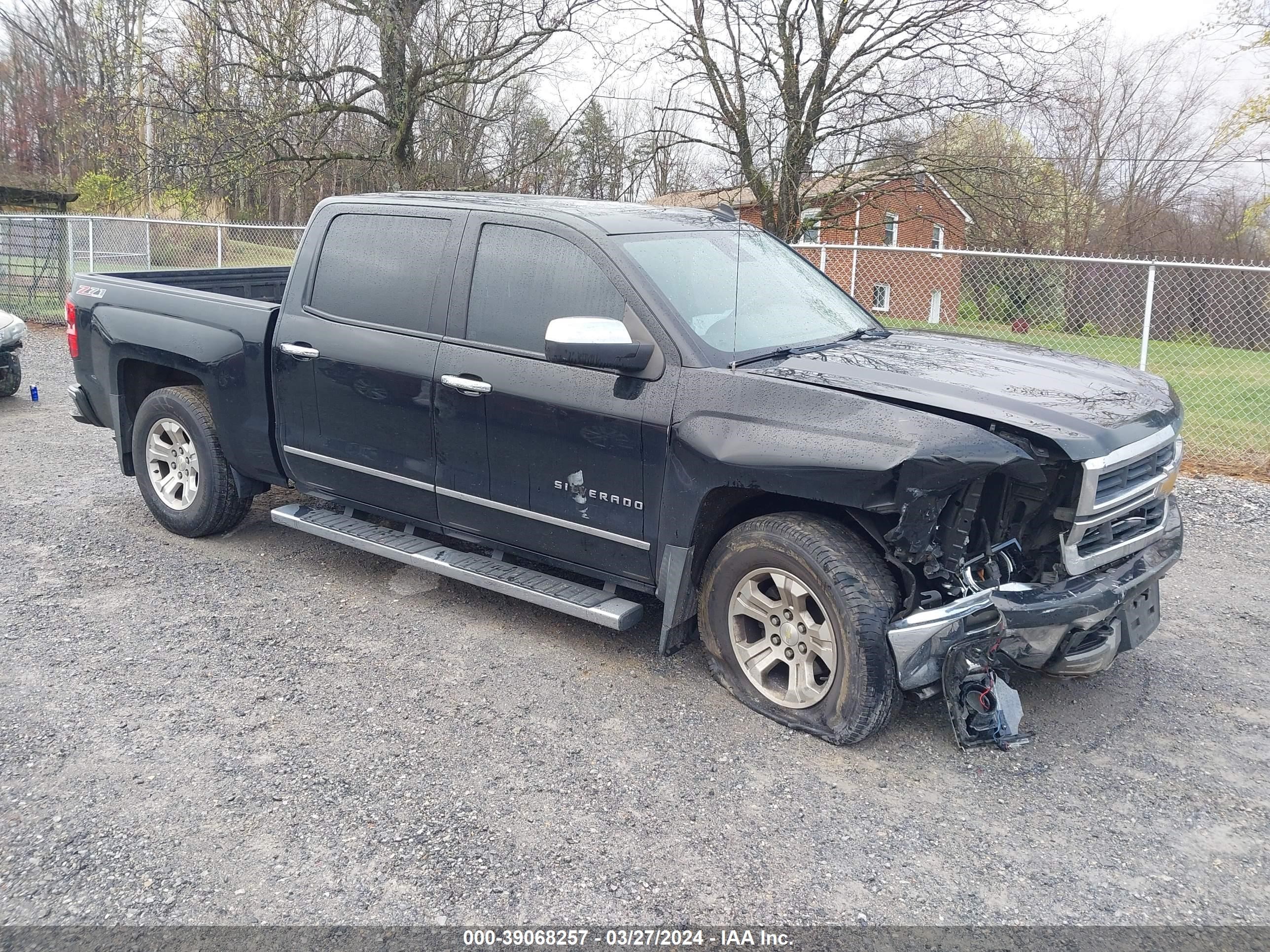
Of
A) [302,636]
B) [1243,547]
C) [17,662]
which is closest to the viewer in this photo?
[17,662]

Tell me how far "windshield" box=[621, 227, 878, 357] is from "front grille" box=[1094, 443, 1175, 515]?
56.1 inches

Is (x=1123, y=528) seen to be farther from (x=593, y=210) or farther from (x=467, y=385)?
(x=467, y=385)

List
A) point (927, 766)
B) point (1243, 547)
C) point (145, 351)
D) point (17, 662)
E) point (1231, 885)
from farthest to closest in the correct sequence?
point (1243, 547) → point (145, 351) → point (17, 662) → point (927, 766) → point (1231, 885)

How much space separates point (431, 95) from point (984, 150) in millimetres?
8983

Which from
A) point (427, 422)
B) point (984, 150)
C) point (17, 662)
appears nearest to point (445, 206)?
point (427, 422)

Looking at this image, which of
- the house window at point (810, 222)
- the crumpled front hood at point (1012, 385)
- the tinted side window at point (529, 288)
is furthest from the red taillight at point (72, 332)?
the house window at point (810, 222)

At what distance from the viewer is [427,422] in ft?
15.9

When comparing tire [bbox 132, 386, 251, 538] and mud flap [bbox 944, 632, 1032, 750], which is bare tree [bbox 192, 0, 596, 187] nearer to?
tire [bbox 132, 386, 251, 538]

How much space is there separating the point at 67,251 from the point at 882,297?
13.5 meters

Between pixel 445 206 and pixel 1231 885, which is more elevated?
pixel 445 206

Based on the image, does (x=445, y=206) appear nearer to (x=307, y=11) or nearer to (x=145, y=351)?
(x=145, y=351)

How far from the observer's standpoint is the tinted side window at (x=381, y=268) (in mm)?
4949

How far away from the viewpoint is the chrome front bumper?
3557 mm

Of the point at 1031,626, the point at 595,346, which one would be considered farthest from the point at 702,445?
the point at 1031,626
